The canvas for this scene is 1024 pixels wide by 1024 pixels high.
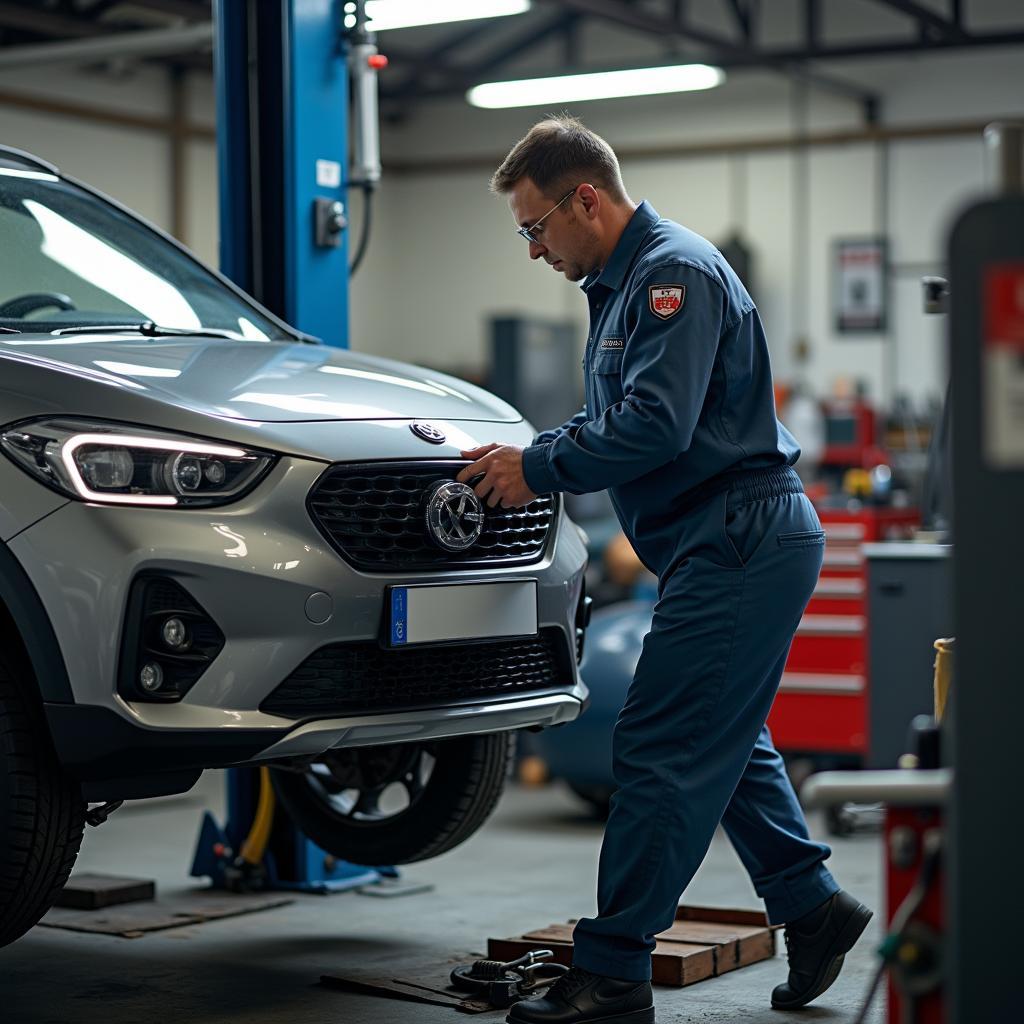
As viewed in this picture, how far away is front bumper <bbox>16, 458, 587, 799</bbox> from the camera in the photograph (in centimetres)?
251

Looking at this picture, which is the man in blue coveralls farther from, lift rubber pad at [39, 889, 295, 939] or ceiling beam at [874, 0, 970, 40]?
ceiling beam at [874, 0, 970, 40]

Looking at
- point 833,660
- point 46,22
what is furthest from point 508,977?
point 46,22

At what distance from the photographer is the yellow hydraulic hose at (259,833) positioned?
412 centimetres

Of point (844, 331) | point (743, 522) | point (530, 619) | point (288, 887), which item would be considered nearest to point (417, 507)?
point (530, 619)

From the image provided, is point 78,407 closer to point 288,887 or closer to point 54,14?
point 288,887

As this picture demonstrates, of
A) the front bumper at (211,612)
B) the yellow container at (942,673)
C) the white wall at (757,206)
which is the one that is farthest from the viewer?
the white wall at (757,206)

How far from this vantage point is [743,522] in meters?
2.73

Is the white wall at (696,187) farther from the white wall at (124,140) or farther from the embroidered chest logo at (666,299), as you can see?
the embroidered chest logo at (666,299)

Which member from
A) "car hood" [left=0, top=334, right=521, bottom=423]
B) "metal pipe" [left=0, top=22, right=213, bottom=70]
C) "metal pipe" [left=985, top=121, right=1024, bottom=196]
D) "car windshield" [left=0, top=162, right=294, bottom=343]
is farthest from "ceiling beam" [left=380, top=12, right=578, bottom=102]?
"metal pipe" [left=985, top=121, right=1024, bottom=196]

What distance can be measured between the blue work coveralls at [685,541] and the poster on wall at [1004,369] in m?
1.01

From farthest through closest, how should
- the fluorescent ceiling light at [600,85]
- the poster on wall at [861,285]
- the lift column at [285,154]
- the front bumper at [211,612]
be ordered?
1. the poster on wall at [861,285]
2. the fluorescent ceiling light at [600,85]
3. the lift column at [285,154]
4. the front bumper at [211,612]

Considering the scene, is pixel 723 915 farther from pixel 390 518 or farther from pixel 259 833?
pixel 390 518

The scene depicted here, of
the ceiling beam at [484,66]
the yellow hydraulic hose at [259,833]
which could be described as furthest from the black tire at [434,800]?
the ceiling beam at [484,66]

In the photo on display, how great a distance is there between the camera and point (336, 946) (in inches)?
141
